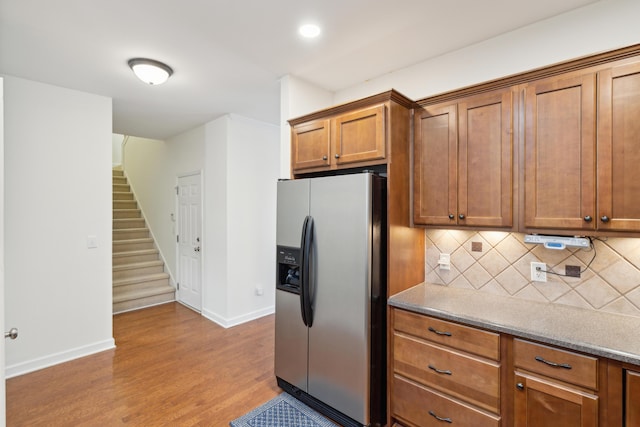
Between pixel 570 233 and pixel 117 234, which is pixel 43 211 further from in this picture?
pixel 570 233

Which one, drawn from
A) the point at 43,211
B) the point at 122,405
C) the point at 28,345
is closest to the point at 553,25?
the point at 122,405

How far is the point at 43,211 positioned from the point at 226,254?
1819mm

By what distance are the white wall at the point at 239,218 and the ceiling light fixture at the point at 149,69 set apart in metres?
1.32

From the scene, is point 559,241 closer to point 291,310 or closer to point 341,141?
point 341,141

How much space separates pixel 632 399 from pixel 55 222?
4264mm

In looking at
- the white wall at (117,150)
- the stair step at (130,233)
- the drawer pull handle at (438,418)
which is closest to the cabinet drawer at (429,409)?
the drawer pull handle at (438,418)

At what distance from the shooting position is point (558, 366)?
1.49 metres

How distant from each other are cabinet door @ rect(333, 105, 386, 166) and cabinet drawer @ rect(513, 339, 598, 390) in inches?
52.1

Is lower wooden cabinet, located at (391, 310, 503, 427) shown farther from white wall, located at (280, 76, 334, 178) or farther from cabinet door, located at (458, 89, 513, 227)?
white wall, located at (280, 76, 334, 178)

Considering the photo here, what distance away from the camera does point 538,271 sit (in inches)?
79.4

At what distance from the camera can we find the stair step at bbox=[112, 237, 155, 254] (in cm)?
532

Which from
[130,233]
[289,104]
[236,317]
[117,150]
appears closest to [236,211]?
[236,317]

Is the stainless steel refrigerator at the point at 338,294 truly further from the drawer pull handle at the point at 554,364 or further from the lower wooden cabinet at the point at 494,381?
the drawer pull handle at the point at 554,364

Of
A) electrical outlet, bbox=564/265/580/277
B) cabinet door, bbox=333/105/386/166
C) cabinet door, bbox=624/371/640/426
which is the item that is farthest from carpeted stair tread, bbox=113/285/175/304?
cabinet door, bbox=624/371/640/426
